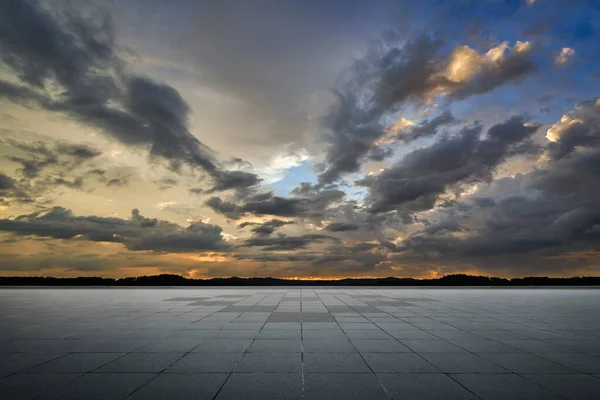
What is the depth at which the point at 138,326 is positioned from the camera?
582 inches

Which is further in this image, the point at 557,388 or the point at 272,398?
the point at 557,388

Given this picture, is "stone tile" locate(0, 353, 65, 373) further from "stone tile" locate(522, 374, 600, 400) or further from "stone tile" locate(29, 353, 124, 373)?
"stone tile" locate(522, 374, 600, 400)

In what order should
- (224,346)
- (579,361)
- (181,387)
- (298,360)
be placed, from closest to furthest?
(181,387) < (298,360) < (579,361) < (224,346)

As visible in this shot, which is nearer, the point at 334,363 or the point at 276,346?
the point at 334,363

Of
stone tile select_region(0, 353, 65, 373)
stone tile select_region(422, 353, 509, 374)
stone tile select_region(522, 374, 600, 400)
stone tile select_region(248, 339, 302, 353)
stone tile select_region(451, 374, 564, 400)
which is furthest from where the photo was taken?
stone tile select_region(248, 339, 302, 353)

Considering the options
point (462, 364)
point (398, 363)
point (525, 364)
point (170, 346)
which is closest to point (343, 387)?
point (398, 363)

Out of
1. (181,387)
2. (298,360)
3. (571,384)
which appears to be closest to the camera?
(181,387)

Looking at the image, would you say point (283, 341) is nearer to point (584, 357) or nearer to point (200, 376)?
point (200, 376)

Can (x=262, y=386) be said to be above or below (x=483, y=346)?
below

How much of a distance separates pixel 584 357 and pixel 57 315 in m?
22.3

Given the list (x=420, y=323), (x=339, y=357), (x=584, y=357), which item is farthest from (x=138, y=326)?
(x=584, y=357)

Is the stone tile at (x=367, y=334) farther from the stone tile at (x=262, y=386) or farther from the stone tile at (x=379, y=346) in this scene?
the stone tile at (x=262, y=386)

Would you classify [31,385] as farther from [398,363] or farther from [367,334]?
[367,334]

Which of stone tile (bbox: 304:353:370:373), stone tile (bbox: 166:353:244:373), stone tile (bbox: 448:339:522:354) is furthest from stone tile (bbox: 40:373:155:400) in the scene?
stone tile (bbox: 448:339:522:354)
